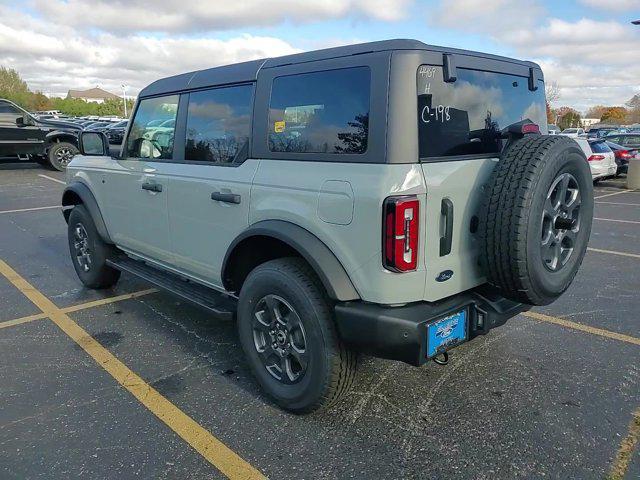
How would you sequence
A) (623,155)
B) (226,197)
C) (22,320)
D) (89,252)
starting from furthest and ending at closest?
(623,155)
(89,252)
(22,320)
(226,197)

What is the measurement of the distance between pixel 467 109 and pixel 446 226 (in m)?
0.68

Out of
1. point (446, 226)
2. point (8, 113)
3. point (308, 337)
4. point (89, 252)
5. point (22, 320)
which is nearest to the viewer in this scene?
point (446, 226)

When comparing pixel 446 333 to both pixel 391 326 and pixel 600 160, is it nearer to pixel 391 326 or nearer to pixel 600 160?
pixel 391 326

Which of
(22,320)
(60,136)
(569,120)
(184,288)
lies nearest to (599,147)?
(184,288)

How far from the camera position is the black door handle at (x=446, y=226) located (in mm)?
2471

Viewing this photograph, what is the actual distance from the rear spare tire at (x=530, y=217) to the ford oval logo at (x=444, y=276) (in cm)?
17

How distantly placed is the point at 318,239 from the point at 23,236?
6583 millimetres

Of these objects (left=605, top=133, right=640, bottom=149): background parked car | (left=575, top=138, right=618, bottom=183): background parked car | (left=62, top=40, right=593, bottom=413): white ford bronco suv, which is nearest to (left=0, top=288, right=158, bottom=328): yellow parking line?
(left=62, top=40, right=593, bottom=413): white ford bronco suv

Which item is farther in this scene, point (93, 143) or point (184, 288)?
point (93, 143)

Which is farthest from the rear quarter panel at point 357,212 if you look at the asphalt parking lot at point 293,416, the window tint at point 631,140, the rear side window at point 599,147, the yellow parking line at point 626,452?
the window tint at point 631,140

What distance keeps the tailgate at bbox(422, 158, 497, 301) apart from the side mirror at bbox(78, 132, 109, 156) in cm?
335

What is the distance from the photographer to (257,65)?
3.12 meters

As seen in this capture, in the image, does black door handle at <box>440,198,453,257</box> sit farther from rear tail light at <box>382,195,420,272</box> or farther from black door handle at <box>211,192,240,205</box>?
black door handle at <box>211,192,240,205</box>

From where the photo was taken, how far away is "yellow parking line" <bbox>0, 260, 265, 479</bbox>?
8.13ft
